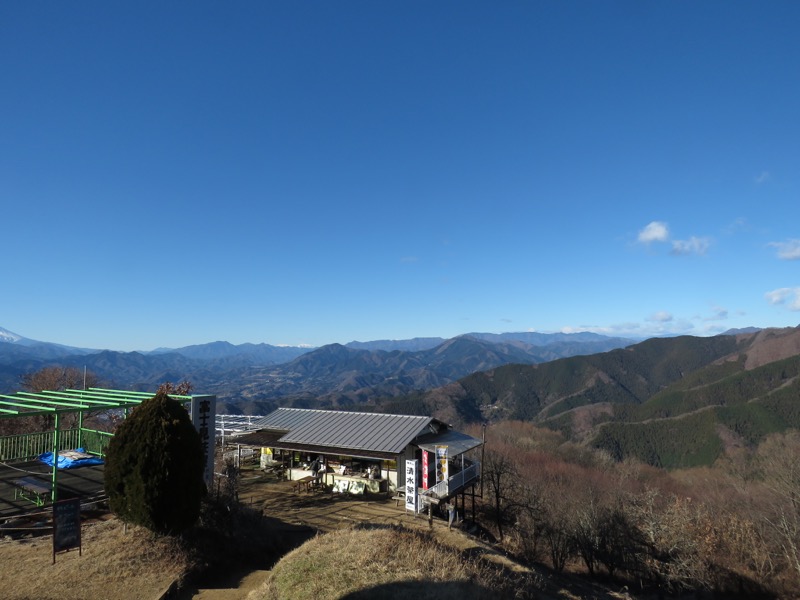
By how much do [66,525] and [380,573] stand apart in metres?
6.16

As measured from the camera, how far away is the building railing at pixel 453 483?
1730 centimetres

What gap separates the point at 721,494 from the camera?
42.9m

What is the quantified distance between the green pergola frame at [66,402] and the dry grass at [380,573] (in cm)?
609

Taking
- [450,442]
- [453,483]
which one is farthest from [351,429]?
[453,483]

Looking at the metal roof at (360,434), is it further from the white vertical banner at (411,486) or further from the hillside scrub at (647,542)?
the hillside scrub at (647,542)

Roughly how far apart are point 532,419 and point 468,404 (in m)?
28.1

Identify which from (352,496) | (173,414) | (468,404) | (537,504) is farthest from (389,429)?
(468,404)

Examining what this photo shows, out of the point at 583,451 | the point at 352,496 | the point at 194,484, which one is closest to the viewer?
the point at 194,484

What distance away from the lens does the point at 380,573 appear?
358 inches

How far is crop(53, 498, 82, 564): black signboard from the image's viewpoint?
30.7 ft

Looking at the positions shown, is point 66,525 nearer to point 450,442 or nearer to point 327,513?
point 327,513

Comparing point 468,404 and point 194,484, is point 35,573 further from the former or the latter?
point 468,404

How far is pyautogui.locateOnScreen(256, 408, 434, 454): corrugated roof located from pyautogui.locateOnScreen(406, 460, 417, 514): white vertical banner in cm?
178

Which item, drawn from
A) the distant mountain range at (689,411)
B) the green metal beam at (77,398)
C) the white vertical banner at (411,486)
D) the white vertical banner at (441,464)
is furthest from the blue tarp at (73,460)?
the distant mountain range at (689,411)
